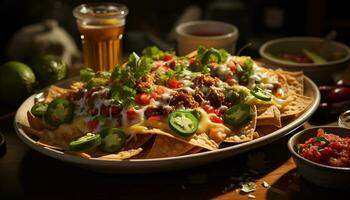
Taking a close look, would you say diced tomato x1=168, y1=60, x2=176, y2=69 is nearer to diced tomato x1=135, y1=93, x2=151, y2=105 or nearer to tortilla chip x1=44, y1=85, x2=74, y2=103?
diced tomato x1=135, y1=93, x2=151, y2=105

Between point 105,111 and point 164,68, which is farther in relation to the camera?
point 164,68

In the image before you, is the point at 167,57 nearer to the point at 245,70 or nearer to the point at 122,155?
the point at 245,70

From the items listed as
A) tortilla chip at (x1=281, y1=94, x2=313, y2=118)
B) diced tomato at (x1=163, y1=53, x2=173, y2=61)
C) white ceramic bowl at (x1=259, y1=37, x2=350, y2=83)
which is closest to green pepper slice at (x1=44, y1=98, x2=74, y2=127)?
diced tomato at (x1=163, y1=53, x2=173, y2=61)

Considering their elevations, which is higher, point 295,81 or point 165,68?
point 165,68

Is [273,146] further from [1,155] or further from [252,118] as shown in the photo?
[1,155]

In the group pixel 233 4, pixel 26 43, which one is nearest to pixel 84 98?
pixel 26 43

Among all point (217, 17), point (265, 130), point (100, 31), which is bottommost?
point (217, 17)

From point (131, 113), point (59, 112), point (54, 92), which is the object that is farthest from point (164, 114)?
point (54, 92)
